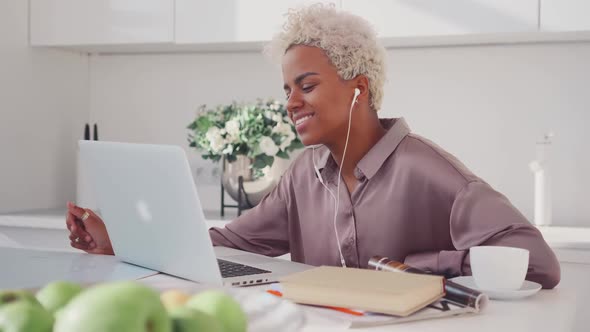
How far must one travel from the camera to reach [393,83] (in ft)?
9.71

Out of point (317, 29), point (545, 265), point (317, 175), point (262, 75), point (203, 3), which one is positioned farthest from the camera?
point (262, 75)

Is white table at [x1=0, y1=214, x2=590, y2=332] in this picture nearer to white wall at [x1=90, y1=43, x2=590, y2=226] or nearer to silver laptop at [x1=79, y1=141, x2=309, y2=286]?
silver laptop at [x1=79, y1=141, x2=309, y2=286]

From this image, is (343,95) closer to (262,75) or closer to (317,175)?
(317,175)

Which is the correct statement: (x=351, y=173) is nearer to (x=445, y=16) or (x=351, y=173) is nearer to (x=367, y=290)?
(x=367, y=290)

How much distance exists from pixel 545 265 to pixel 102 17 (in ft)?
7.06

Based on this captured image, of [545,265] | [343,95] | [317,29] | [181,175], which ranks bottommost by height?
[545,265]

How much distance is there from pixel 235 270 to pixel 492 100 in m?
1.76

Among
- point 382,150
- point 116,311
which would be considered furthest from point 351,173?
point 116,311

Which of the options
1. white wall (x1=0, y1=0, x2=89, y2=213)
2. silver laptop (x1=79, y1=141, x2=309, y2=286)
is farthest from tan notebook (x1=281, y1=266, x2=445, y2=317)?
white wall (x1=0, y1=0, x2=89, y2=213)

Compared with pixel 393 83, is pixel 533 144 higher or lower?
lower

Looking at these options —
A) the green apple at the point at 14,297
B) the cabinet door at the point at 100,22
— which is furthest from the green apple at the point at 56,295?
the cabinet door at the point at 100,22

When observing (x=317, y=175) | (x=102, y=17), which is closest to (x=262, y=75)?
(x=102, y=17)

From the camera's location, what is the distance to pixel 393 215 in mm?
1691

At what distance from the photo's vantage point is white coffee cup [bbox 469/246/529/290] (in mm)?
1148
